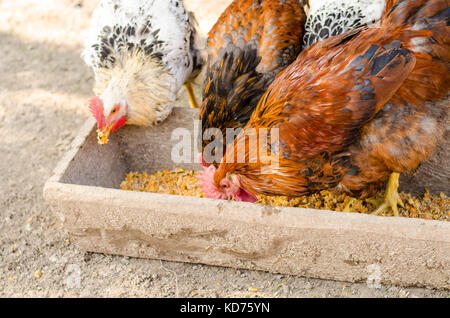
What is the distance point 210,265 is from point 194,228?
364 mm

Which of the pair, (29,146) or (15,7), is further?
(15,7)

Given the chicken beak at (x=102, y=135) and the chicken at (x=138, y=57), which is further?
the chicken at (x=138, y=57)

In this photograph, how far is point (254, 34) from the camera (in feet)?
9.00

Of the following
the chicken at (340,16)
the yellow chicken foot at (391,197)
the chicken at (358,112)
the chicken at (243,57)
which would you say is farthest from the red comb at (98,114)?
the yellow chicken foot at (391,197)

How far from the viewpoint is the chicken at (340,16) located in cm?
269

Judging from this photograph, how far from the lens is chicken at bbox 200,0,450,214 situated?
201 cm

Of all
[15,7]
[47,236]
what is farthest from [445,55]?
[15,7]

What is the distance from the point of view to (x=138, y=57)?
292 cm

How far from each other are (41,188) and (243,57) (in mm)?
1836

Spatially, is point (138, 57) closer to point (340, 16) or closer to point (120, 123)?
point (120, 123)

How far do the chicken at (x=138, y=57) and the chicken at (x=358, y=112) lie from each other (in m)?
0.97

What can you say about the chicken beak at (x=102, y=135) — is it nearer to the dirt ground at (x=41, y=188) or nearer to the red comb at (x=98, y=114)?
the red comb at (x=98, y=114)

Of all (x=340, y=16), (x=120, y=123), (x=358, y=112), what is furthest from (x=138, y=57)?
(x=358, y=112)
